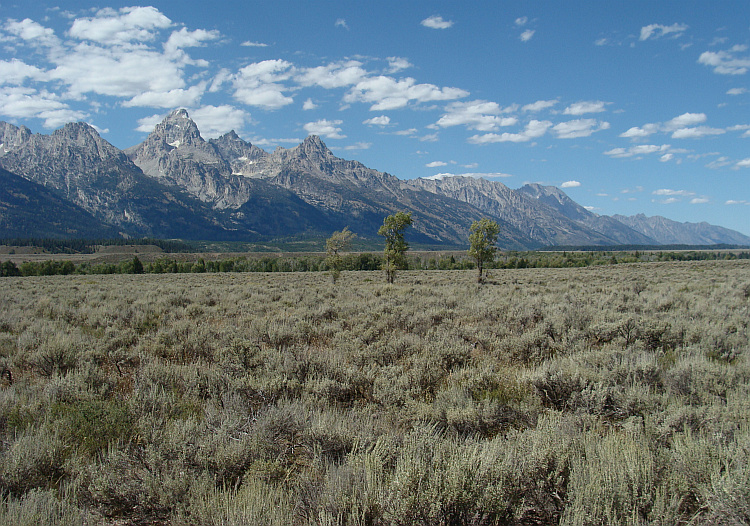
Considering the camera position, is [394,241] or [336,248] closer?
[336,248]

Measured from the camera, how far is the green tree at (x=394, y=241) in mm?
32688

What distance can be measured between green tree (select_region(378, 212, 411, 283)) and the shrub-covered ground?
24.6 meters

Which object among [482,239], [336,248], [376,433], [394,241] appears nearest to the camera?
[376,433]

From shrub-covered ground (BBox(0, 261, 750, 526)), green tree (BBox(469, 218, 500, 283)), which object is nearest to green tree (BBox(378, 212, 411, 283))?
green tree (BBox(469, 218, 500, 283))

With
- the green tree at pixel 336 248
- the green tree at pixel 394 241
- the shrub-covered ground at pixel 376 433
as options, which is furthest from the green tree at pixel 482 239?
the shrub-covered ground at pixel 376 433

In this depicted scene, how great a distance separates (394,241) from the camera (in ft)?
110

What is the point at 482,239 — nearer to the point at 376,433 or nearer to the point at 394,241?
the point at 394,241

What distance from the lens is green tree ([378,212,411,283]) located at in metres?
32.7

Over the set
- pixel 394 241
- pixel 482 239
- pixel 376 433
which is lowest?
pixel 376 433

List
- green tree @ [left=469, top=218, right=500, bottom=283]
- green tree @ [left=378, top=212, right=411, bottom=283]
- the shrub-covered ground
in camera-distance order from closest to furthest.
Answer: the shrub-covered ground → green tree @ [left=378, top=212, right=411, bottom=283] → green tree @ [left=469, top=218, right=500, bottom=283]

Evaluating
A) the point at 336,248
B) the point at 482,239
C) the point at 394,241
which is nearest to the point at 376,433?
the point at 336,248

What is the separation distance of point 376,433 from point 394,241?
98.6 feet

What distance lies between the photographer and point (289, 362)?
6.14 m

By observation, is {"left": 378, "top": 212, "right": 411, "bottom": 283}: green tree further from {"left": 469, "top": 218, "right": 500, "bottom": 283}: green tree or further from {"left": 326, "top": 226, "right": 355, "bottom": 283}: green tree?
{"left": 469, "top": 218, "right": 500, "bottom": 283}: green tree
